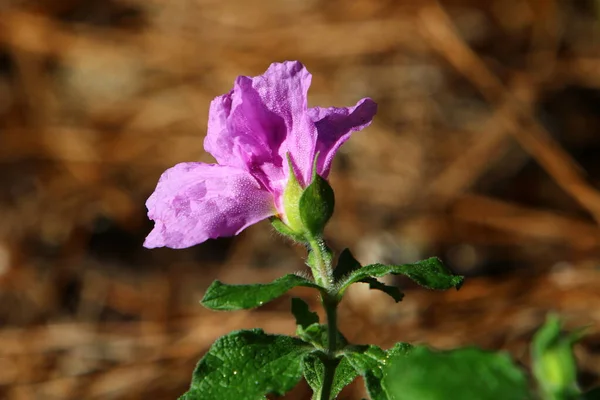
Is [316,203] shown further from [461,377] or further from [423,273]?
[461,377]

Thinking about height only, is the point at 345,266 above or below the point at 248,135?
below

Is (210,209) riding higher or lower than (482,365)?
higher

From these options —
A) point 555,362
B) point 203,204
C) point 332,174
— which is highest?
Result: point 332,174

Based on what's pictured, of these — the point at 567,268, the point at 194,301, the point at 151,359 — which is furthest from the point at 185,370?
the point at 567,268

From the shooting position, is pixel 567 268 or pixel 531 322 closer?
pixel 531 322

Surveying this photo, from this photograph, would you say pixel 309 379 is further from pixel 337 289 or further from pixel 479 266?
pixel 479 266

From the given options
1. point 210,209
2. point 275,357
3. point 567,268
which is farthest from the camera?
point 567,268

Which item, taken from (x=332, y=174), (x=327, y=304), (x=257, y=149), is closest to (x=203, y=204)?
(x=257, y=149)
